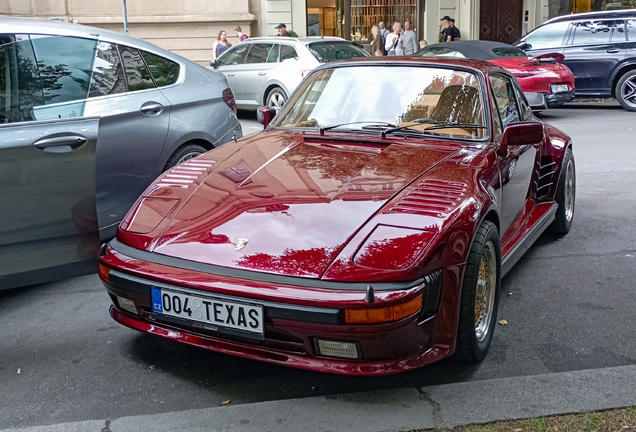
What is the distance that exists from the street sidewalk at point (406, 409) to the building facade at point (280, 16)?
1842 cm

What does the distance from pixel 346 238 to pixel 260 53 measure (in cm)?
1060

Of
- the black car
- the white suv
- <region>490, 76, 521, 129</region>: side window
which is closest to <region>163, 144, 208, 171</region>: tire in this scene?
<region>490, 76, 521, 129</region>: side window

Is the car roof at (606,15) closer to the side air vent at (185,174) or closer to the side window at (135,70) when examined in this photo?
the side window at (135,70)

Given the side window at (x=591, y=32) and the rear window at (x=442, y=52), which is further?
the side window at (x=591, y=32)

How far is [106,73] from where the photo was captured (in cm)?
438

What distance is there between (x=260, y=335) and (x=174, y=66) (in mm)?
2909

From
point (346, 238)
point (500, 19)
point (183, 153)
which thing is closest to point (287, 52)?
point (183, 153)

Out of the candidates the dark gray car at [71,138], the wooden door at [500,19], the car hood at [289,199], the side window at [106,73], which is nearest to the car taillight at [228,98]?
the dark gray car at [71,138]

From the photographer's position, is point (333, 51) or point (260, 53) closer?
point (333, 51)

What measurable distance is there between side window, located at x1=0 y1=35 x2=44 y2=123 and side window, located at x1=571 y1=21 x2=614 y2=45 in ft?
39.5

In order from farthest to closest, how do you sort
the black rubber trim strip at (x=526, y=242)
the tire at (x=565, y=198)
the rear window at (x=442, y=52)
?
the rear window at (x=442, y=52) < the tire at (x=565, y=198) < the black rubber trim strip at (x=526, y=242)

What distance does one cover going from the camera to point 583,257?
4930 mm

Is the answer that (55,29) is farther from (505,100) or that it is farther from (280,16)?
(280,16)

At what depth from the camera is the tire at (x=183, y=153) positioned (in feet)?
15.6
